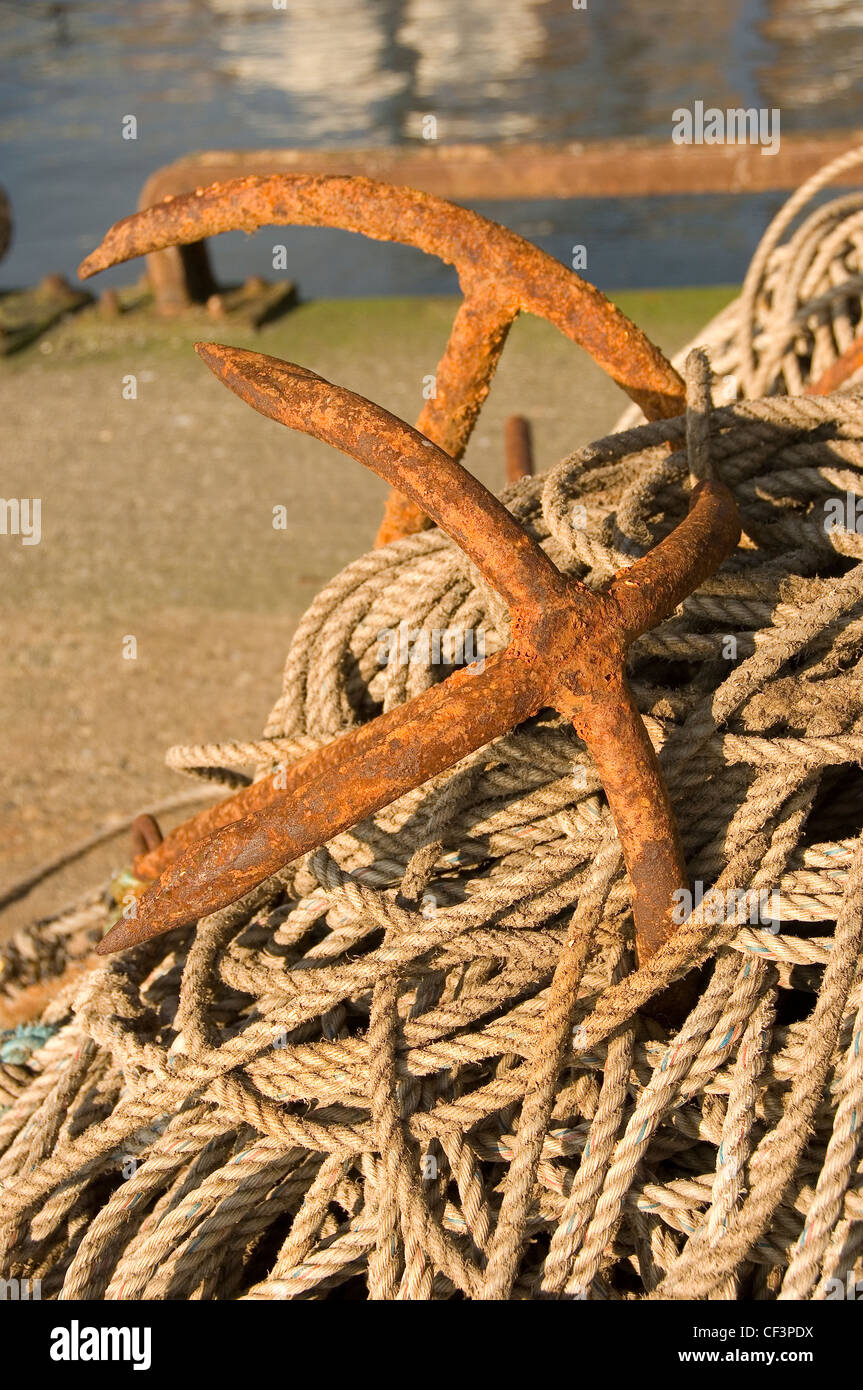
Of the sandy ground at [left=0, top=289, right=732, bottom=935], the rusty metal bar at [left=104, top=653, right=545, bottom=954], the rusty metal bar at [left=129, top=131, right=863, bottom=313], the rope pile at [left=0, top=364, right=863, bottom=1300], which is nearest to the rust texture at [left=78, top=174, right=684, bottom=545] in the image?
the rope pile at [left=0, top=364, right=863, bottom=1300]

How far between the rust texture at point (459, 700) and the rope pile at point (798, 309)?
1.00 metres

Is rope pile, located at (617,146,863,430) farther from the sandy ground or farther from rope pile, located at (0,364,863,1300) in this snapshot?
the sandy ground

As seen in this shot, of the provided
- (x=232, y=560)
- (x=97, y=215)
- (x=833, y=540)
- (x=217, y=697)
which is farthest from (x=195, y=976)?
(x=97, y=215)

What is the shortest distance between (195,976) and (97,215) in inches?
262

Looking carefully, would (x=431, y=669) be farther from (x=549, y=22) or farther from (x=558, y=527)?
(x=549, y=22)

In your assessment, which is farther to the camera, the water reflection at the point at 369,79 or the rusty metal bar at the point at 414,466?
the water reflection at the point at 369,79

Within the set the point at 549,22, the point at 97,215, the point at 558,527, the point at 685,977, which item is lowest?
the point at 685,977

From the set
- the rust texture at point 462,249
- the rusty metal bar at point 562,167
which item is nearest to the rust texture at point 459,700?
the rust texture at point 462,249

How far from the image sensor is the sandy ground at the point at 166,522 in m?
2.47

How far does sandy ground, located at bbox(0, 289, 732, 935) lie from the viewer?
2469 millimetres

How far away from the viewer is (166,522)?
3.36 meters

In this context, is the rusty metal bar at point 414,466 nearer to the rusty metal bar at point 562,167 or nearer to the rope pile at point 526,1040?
the rope pile at point 526,1040

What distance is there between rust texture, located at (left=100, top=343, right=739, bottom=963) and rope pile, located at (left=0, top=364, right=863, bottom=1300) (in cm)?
14

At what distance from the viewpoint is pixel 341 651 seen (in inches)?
53.6
